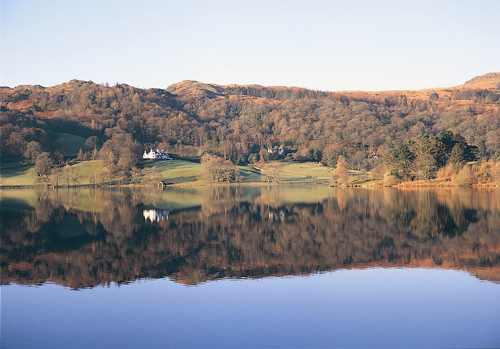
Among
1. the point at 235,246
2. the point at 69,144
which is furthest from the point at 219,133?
the point at 235,246

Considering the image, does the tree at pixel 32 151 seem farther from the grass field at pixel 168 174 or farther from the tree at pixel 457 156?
the tree at pixel 457 156

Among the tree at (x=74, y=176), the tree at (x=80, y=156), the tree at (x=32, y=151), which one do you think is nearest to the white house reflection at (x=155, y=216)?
the tree at (x=74, y=176)

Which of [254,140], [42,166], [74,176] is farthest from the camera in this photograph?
[254,140]

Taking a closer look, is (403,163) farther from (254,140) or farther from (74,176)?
(254,140)

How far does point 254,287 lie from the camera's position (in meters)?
13.7

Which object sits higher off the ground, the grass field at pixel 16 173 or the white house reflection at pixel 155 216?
the white house reflection at pixel 155 216

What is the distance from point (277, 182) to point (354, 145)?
211 feet

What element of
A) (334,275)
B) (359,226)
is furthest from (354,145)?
(334,275)

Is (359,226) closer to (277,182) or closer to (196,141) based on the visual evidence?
(277,182)

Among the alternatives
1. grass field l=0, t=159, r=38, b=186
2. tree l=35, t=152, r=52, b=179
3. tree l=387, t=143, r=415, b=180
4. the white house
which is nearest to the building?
the white house

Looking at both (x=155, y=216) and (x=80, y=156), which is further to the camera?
(x=80, y=156)

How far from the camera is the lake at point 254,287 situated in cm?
1007

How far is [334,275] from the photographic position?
1502cm

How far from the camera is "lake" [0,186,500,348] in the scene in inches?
396
